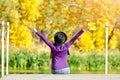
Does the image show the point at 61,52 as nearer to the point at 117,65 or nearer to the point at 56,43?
the point at 56,43

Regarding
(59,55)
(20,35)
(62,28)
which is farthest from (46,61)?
(59,55)

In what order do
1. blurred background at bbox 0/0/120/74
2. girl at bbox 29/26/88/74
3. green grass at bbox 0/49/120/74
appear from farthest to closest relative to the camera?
blurred background at bbox 0/0/120/74, green grass at bbox 0/49/120/74, girl at bbox 29/26/88/74

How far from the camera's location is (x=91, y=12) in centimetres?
2656

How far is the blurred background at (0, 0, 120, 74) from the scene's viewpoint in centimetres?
1728

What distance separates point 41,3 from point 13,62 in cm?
810

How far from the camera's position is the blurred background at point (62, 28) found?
1728 cm

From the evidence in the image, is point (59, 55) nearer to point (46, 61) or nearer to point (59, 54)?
point (59, 54)

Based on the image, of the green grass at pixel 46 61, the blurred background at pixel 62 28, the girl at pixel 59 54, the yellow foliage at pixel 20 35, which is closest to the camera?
the girl at pixel 59 54

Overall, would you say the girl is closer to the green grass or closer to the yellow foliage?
the green grass

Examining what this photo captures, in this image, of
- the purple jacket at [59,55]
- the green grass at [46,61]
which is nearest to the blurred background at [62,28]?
the green grass at [46,61]

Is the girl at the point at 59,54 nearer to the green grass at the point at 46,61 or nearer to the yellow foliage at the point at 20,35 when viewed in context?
the green grass at the point at 46,61

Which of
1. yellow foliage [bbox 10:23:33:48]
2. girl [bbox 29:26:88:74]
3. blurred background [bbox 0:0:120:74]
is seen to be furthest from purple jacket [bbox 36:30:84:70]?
yellow foliage [bbox 10:23:33:48]

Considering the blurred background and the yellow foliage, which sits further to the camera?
the yellow foliage

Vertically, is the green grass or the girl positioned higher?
the girl
